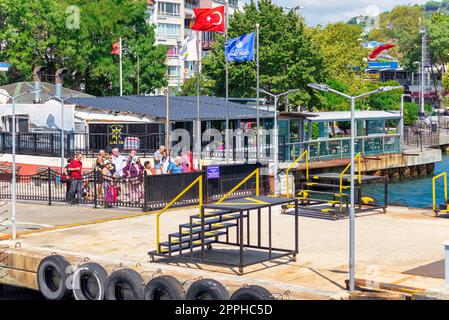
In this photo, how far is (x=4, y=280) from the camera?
812 inches

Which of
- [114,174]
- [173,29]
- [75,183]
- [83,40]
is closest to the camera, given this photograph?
[75,183]

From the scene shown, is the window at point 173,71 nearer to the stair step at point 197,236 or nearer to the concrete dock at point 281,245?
the concrete dock at point 281,245

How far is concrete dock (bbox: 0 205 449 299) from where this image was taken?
56.5 feet

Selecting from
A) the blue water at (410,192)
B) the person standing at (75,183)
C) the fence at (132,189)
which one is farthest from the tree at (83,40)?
the person standing at (75,183)

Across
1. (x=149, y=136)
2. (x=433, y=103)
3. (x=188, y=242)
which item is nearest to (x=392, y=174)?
(x=149, y=136)

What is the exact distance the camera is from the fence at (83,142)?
41.0m

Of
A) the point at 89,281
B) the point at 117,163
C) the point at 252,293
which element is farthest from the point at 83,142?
the point at 252,293

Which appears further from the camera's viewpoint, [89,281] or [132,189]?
[132,189]

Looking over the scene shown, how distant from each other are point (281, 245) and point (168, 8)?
289 ft

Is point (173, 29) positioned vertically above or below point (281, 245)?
above

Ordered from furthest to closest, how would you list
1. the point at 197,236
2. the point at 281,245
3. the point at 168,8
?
the point at 168,8
the point at 281,245
the point at 197,236

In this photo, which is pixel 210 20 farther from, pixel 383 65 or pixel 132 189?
pixel 383 65

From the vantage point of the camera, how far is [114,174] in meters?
30.5

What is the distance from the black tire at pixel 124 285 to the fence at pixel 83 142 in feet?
74.2
